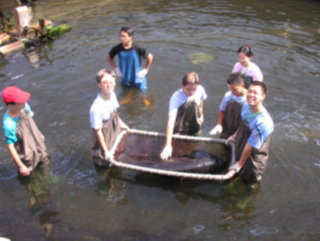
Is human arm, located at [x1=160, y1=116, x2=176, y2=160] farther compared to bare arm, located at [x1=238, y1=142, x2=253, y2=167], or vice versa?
human arm, located at [x1=160, y1=116, x2=176, y2=160]

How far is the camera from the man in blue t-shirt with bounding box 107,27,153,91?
7863 mm

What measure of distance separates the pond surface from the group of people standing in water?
21.9 inches

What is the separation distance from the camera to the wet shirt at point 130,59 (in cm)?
796

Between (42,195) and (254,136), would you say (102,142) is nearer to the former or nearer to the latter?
(42,195)

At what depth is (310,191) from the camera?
553cm

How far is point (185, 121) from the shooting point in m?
6.25

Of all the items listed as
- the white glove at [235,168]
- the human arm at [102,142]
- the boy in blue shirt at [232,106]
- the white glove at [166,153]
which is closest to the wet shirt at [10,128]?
the human arm at [102,142]

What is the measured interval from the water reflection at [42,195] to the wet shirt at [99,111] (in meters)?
1.50

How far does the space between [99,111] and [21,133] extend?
1.26m

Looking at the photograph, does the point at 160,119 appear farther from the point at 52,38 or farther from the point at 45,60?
the point at 52,38

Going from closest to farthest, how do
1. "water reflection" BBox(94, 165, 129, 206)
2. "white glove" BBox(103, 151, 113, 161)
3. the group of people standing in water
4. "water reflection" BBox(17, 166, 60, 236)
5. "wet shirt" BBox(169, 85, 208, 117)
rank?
the group of people standing in water
"water reflection" BBox(17, 166, 60, 236)
"white glove" BBox(103, 151, 113, 161)
"water reflection" BBox(94, 165, 129, 206)
"wet shirt" BBox(169, 85, 208, 117)

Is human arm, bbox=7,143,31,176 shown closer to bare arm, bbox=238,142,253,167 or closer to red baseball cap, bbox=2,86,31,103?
red baseball cap, bbox=2,86,31,103

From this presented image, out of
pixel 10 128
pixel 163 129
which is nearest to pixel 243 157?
pixel 163 129

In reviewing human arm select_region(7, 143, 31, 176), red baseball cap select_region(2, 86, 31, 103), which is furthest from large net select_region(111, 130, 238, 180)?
red baseball cap select_region(2, 86, 31, 103)
